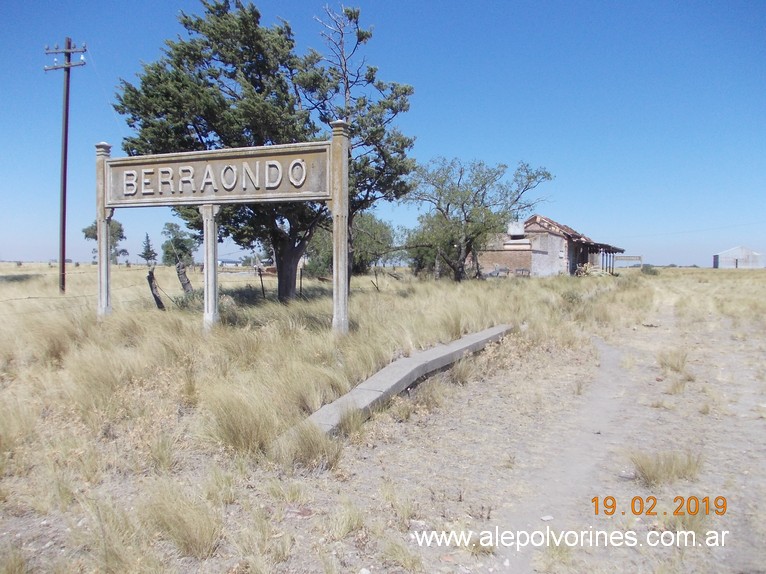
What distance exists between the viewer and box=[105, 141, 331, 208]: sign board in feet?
23.9

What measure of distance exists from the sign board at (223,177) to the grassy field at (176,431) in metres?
2.00

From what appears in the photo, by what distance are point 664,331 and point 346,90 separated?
37.8 ft

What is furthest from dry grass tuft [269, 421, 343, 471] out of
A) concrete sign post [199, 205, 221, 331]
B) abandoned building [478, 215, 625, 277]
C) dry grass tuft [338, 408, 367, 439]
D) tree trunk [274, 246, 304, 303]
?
abandoned building [478, 215, 625, 277]

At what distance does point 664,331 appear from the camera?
12.5 m

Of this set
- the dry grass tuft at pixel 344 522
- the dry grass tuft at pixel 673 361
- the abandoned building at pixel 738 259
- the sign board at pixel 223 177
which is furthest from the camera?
the abandoned building at pixel 738 259

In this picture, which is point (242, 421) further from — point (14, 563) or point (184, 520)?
point (14, 563)

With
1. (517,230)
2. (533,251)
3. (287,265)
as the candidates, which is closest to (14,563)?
(287,265)

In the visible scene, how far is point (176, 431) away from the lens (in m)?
4.40

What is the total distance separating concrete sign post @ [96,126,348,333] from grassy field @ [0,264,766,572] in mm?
883

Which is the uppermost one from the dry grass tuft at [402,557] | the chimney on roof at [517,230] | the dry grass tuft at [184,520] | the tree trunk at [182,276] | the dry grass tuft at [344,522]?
the chimney on roof at [517,230]

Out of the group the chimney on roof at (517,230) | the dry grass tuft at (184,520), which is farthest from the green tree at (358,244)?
the dry grass tuft at (184,520)

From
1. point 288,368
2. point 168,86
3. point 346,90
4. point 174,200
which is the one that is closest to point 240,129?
point 168,86

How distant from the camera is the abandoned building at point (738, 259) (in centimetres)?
10231

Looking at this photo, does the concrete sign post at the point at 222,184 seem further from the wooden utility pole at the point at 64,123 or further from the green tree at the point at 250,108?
the wooden utility pole at the point at 64,123
